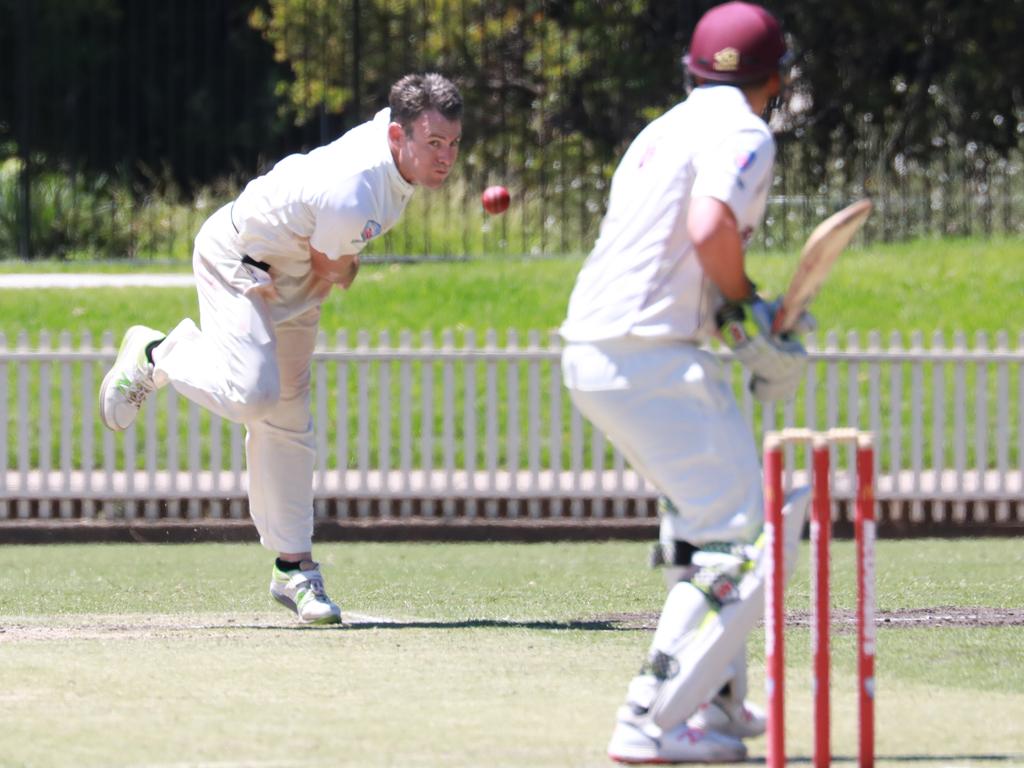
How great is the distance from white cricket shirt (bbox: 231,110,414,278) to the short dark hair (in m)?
0.10

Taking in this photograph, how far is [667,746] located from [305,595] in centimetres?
278

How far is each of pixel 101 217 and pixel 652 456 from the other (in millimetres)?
15152

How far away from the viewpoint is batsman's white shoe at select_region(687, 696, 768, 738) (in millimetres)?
4984

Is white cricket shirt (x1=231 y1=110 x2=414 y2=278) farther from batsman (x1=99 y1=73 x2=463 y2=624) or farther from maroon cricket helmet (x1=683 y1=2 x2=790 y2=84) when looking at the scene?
maroon cricket helmet (x1=683 y1=2 x2=790 y2=84)

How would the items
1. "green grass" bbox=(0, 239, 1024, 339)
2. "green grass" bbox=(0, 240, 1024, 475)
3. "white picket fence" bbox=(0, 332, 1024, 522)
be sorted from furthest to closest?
"green grass" bbox=(0, 239, 1024, 339), "green grass" bbox=(0, 240, 1024, 475), "white picket fence" bbox=(0, 332, 1024, 522)

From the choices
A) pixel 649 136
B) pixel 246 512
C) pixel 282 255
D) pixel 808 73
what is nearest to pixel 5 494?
pixel 246 512

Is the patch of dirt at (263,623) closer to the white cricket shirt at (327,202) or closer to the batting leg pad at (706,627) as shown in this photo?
the white cricket shirt at (327,202)

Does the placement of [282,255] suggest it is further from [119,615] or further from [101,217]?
[101,217]

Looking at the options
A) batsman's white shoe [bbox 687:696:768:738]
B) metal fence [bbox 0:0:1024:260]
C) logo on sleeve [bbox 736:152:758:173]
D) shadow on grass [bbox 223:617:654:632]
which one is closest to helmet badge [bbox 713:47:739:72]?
logo on sleeve [bbox 736:152:758:173]

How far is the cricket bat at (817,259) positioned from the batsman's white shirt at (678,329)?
0.18 metres

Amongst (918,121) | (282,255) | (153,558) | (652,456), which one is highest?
(918,121)

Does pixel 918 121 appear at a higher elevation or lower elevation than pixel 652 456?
higher

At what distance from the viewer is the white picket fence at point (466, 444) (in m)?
12.1

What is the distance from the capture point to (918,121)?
21.0m
